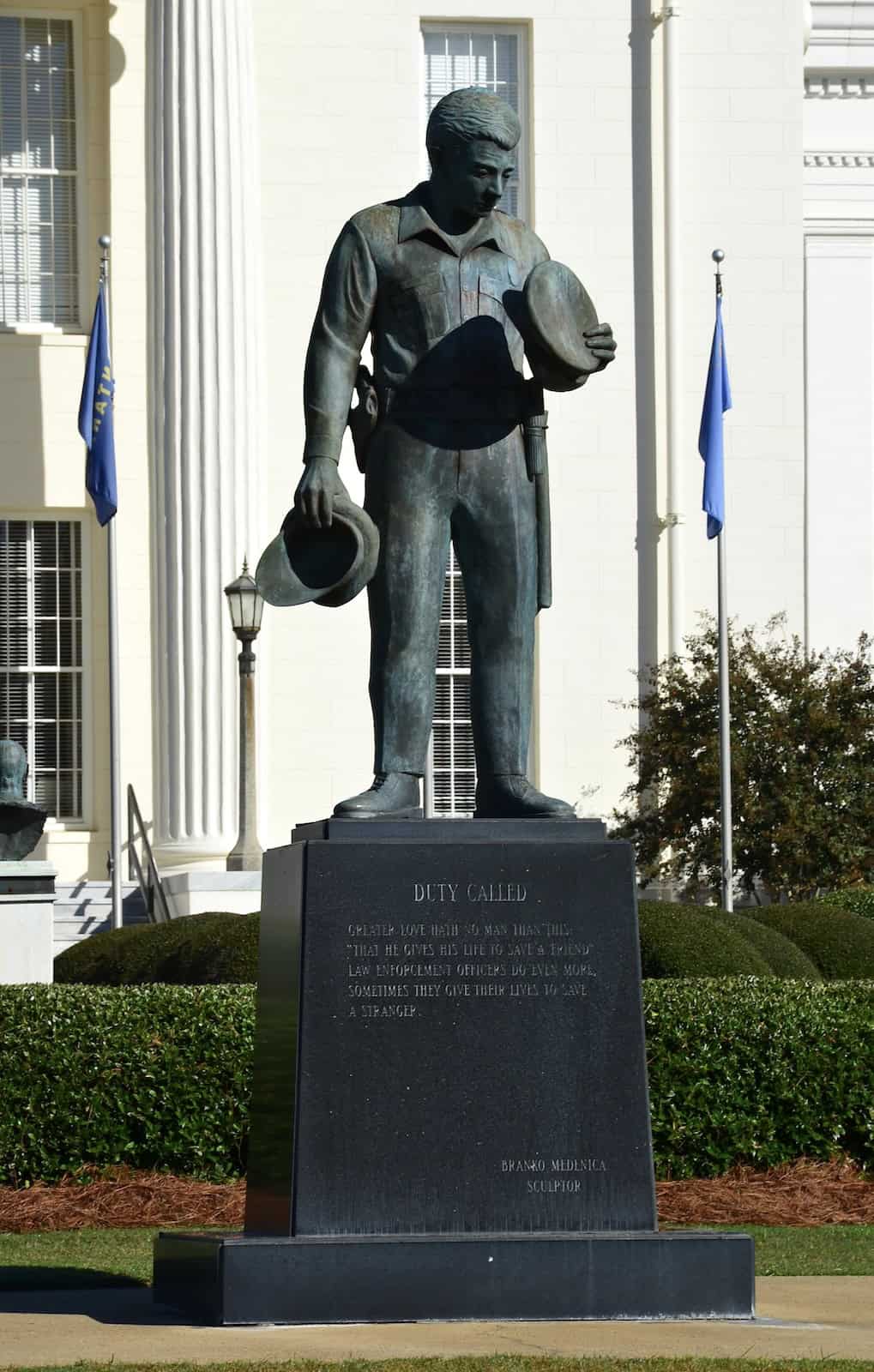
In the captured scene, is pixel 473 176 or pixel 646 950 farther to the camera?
pixel 646 950

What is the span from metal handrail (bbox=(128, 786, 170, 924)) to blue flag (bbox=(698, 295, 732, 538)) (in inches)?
279

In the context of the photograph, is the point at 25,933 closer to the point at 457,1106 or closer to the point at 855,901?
the point at 855,901

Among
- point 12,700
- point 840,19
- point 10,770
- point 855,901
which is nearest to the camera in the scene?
point 10,770

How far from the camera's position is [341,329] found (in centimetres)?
902

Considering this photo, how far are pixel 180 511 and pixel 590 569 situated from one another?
557 cm

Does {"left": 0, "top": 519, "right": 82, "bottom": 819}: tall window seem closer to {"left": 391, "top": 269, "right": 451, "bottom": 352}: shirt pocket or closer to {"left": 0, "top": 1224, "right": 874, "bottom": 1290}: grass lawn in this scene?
{"left": 0, "top": 1224, "right": 874, "bottom": 1290}: grass lawn

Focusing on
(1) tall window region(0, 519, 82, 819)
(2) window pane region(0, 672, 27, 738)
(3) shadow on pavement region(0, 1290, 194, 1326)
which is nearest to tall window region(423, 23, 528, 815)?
(1) tall window region(0, 519, 82, 819)

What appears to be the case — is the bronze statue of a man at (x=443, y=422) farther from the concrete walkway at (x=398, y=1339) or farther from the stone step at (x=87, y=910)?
the stone step at (x=87, y=910)

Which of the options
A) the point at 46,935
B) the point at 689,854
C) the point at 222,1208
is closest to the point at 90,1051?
the point at 222,1208

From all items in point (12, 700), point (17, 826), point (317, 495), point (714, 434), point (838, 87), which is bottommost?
point (17, 826)

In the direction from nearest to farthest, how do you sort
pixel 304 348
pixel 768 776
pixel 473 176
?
1. pixel 473 176
2. pixel 768 776
3. pixel 304 348

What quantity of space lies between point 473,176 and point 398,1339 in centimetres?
395

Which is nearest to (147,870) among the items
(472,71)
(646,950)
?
(472,71)

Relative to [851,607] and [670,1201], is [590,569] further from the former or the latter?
[670,1201]
